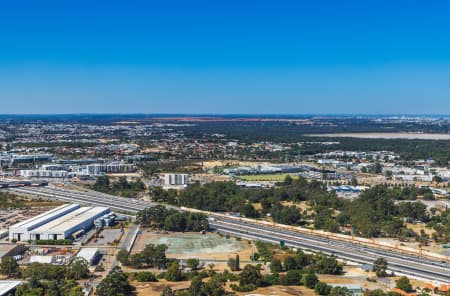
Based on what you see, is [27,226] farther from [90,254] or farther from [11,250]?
[90,254]

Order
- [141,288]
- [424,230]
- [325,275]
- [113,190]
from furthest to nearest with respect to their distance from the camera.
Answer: [113,190], [424,230], [325,275], [141,288]

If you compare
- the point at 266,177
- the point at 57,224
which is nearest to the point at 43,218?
the point at 57,224

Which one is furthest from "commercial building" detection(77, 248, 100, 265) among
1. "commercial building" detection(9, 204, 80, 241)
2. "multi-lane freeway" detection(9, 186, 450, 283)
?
"multi-lane freeway" detection(9, 186, 450, 283)

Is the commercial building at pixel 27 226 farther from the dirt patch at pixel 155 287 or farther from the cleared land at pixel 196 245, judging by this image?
the dirt patch at pixel 155 287

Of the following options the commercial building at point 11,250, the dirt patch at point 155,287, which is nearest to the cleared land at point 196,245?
the dirt patch at point 155,287

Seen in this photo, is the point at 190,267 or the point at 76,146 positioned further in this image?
the point at 76,146

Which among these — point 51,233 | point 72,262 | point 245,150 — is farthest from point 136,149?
A: point 72,262

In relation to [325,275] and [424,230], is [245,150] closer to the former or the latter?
[424,230]
